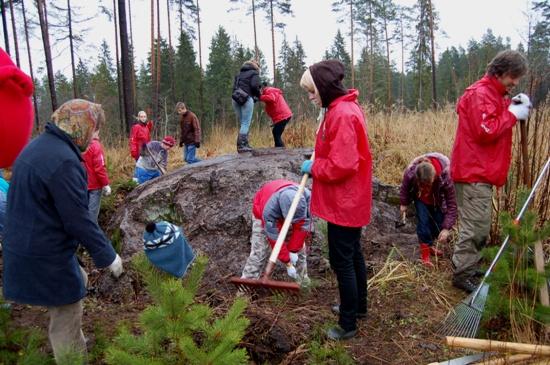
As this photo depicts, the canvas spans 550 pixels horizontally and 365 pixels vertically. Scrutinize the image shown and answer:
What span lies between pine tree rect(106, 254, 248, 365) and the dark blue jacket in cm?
73

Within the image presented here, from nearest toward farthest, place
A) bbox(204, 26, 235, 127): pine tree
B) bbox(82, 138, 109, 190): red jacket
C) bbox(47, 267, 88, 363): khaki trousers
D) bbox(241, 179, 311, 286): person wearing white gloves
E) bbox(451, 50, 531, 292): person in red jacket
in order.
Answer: bbox(47, 267, 88, 363): khaki trousers
bbox(451, 50, 531, 292): person in red jacket
bbox(241, 179, 311, 286): person wearing white gloves
bbox(82, 138, 109, 190): red jacket
bbox(204, 26, 235, 127): pine tree

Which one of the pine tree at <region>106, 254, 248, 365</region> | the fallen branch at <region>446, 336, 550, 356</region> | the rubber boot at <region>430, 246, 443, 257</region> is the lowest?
the rubber boot at <region>430, 246, 443, 257</region>

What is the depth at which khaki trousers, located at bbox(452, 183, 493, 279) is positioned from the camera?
3.43 m

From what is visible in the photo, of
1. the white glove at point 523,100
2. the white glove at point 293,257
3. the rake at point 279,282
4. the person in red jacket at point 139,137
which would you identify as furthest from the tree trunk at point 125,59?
the white glove at point 523,100

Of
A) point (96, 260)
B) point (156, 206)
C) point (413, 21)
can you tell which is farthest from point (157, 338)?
point (413, 21)

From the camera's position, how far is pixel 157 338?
166 centimetres

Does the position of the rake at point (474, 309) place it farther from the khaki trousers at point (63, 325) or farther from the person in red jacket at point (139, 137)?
the person in red jacket at point (139, 137)

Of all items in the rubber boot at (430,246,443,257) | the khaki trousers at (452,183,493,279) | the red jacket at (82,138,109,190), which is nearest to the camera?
the khaki trousers at (452,183,493,279)

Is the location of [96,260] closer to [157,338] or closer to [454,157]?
[157,338]

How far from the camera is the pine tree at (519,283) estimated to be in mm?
2520

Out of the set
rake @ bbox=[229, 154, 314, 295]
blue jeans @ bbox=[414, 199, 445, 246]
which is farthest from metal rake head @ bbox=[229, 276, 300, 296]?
blue jeans @ bbox=[414, 199, 445, 246]

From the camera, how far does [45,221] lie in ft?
7.43

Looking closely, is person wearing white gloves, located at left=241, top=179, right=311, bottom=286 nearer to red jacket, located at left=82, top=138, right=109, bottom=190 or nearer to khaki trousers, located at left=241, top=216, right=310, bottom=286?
khaki trousers, located at left=241, top=216, right=310, bottom=286

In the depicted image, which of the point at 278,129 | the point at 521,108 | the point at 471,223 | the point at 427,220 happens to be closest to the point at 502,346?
the point at 471,223
